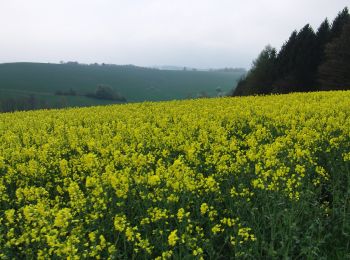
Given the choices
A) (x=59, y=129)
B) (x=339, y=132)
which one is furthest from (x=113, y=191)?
(x=59, y=129)

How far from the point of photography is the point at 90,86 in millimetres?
142000

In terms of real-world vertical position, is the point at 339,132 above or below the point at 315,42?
below

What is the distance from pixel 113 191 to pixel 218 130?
406cm

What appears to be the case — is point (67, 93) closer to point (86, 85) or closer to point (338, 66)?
point (86, 85)

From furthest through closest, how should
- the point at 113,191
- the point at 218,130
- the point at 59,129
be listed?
the point at 59,129 < the point at 218,130 < the point at 113,191

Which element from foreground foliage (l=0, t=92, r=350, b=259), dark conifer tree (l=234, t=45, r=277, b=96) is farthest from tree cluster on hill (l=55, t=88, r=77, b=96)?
foreground foliage (l=0, t=92, r=350, b=259)

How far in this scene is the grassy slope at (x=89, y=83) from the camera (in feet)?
412

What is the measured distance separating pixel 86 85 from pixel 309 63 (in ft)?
332

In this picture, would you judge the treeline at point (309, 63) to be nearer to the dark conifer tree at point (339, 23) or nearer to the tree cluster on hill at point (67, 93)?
the dark conifer tree at point (339, 23)

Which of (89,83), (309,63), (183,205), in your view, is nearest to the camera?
(183,205)

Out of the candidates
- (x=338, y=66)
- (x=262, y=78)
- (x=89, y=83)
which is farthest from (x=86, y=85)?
(x=338, y=66)

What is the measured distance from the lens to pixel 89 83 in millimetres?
147375

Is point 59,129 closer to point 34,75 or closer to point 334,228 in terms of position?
point 334,228

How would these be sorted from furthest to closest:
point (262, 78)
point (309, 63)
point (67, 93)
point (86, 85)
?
point (86, 85), point (67, 93), point (262, 78), point (309, 63)
